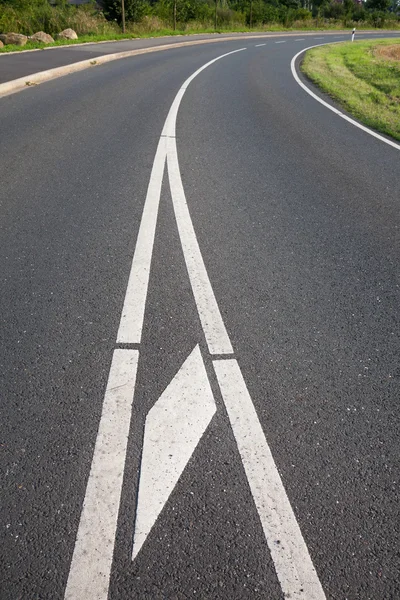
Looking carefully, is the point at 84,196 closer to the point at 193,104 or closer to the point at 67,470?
the point at 67,470

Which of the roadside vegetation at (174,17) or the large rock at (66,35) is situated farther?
the roadside vegetation at (174,17)

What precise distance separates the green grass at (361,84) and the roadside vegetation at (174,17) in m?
11.3

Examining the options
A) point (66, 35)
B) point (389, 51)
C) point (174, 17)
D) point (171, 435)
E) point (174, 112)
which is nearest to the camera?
point (171, 435)

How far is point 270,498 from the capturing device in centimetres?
224

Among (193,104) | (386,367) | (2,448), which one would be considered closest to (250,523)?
(2,448)

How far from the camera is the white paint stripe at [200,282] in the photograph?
3299mm

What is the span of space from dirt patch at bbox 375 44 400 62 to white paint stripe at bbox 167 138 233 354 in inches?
1115

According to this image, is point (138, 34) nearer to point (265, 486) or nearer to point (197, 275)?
point (197, 275)

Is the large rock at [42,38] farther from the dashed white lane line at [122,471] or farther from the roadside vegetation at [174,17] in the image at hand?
the dashed white lane line at [122,471]

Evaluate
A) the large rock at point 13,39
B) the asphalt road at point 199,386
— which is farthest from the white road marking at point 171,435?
the large rock at point 13,39

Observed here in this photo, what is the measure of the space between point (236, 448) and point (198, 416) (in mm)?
284

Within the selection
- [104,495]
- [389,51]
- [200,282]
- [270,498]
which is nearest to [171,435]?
[104,495]

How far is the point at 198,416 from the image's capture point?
2.67m

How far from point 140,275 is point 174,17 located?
3820 cm
